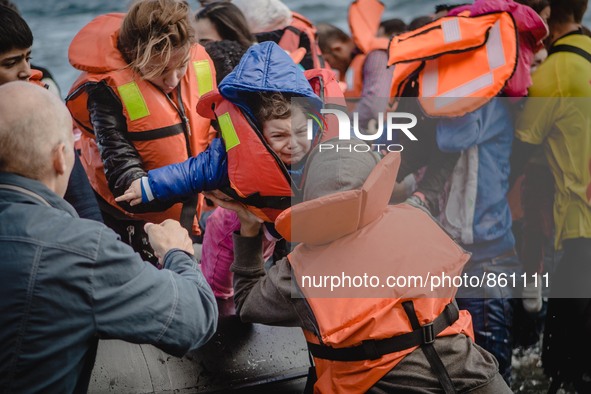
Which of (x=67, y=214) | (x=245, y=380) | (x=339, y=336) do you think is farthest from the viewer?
(x=245, y=380)

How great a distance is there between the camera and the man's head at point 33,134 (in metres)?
1.63

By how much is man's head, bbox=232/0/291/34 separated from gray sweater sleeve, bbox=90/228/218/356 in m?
2.82

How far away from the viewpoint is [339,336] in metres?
1.98

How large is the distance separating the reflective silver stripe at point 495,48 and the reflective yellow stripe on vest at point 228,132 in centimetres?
125

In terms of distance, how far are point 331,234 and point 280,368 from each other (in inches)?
32.4

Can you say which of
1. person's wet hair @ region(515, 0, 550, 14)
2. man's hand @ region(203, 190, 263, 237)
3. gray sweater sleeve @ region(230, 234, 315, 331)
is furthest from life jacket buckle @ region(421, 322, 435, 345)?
person's wet hair @ region(515, 0, 550, 14)

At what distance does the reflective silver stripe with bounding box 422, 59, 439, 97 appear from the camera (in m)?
3.15

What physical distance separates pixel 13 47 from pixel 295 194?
1.22 m

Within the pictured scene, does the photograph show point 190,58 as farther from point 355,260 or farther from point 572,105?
point 572,105

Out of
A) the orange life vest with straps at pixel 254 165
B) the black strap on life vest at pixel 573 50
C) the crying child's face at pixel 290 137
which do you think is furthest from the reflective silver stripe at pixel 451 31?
the crying child's face at pixel 290 137

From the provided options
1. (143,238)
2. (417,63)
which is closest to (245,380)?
(143,238)

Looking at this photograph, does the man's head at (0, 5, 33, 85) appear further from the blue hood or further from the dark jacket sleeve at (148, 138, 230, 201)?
the blue hood

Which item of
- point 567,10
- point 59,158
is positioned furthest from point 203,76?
point 567,10

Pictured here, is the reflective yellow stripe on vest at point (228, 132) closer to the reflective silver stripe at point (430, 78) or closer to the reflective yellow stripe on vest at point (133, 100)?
the reflective yellow stripe on vest at point (133, 100)
